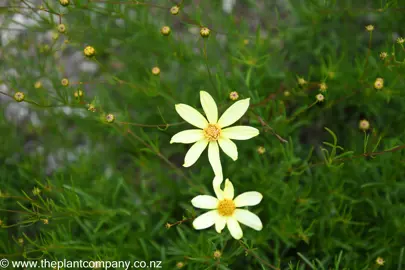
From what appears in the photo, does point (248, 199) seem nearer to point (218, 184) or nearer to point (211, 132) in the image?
point (218, 184)

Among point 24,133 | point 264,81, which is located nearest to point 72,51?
point 24,133

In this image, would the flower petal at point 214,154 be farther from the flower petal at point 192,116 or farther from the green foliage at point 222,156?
the green foliage at point 222,156

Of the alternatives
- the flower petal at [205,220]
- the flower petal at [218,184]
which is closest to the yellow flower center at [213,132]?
the flower petal at [218,184]

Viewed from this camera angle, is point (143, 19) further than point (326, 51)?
No

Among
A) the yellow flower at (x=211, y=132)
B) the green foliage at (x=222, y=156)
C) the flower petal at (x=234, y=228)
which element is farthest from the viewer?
the green foliage at (x=222, y=156)

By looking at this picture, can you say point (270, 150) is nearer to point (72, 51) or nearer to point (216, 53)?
point (216, 53)

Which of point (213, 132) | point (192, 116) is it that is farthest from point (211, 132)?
point (192, 116)
